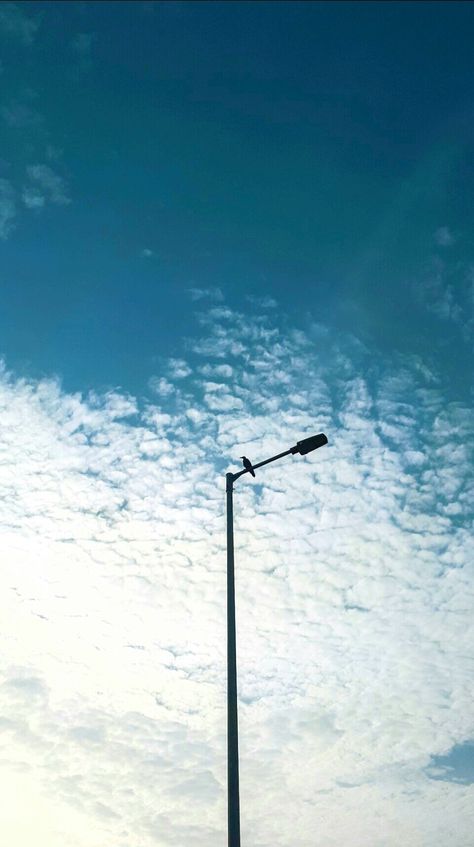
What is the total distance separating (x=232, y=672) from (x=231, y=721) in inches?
27.4

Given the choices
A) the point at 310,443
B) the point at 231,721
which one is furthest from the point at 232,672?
the point at 310,443

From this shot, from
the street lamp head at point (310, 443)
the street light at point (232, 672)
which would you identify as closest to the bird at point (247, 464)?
the street light at point (232, 672)

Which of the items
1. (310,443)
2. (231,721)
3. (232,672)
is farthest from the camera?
(310,443)

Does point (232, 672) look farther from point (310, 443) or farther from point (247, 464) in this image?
point (310, 443)

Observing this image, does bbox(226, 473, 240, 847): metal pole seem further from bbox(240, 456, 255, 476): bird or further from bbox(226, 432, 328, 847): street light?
bbox(240, 456, 255, 476): bird

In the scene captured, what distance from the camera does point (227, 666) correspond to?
941cm

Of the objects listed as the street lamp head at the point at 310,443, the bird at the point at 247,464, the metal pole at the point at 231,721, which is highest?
the street lamp head at the point at 310,443

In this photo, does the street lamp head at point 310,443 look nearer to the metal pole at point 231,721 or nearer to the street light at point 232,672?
the street light at point 232,672

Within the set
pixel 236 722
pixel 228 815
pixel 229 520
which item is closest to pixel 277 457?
pixel 229 520

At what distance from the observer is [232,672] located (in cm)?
930

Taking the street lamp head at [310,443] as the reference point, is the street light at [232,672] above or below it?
below

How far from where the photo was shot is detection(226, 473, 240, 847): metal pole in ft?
26.6

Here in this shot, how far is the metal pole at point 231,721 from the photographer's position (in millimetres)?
8102

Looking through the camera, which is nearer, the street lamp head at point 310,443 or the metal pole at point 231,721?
the metal pole at point 231,721
